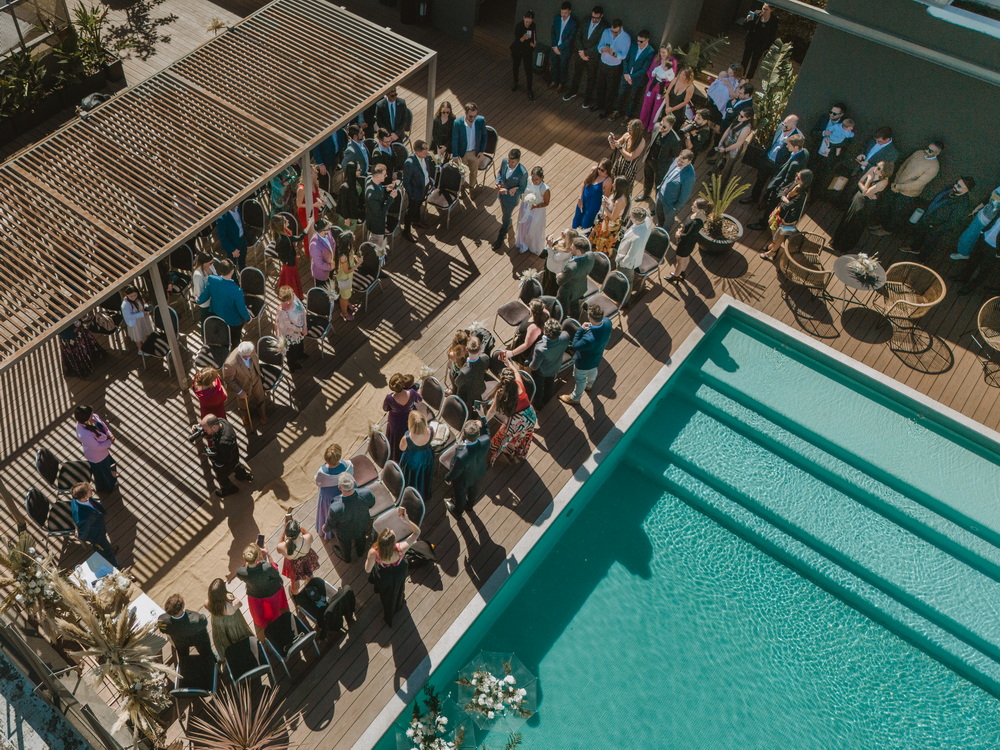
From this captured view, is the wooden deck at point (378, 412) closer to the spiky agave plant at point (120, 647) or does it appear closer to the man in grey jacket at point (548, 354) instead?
the man in grey jacket at point (548, 354)

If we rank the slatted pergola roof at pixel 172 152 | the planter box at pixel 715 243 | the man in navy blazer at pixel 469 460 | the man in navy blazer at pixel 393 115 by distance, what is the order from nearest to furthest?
1. the man in navy blazer at pixel 469 460
2. the slatted pergola roof at pixel 172 152
3. the planter box at pixel 715 243
4. the man in navy blazer at pixel 393 115

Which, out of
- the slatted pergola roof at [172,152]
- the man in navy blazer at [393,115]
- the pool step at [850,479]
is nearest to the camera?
the slatted pergola roof at [172,152]

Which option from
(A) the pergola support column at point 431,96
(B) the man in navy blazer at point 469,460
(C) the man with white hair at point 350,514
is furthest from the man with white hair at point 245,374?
(A) the pergola support column at point 431,96

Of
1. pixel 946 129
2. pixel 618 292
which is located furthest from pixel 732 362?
pixel 946 129

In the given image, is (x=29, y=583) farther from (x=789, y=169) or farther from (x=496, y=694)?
(x=789, y=169)

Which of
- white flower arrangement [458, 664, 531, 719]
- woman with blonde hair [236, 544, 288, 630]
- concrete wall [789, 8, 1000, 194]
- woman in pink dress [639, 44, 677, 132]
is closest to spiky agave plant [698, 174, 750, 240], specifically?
woman in pink dress [639, 44, 677, 132]

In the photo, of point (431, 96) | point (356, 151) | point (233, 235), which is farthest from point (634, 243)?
point (233, 235)

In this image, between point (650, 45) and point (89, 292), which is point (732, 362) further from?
point (89, 292)

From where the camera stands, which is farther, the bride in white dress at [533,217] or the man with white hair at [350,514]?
the bride in white dress at [533,217]
